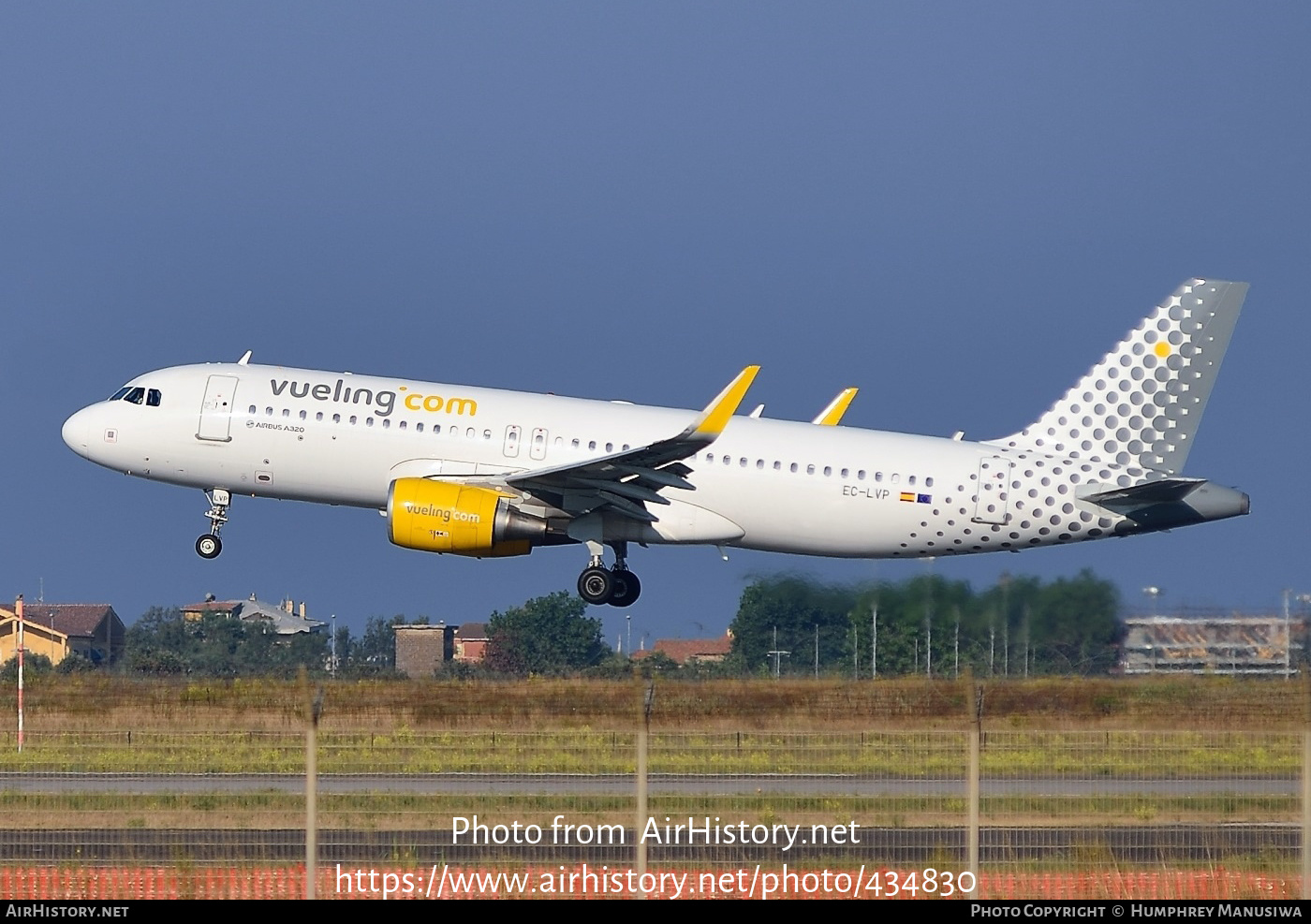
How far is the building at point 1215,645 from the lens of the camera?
2717 centimetres

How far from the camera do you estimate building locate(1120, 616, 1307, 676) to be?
1070 inches

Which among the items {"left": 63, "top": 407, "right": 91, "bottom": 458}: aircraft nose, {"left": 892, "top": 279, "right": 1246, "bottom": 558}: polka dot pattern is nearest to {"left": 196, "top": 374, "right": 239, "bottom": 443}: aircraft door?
{"left": 63, "top": 407, "right": 91, "bottom": 458}: aircraft nose

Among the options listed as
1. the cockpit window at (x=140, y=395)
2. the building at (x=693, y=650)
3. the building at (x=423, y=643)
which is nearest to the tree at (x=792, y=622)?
the building at (x=693, y=650)

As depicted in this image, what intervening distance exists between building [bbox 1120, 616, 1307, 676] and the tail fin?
4.66 meters

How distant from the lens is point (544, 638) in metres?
33.3

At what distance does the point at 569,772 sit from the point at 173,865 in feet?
15.9

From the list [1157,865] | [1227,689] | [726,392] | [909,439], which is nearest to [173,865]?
[1157,865]

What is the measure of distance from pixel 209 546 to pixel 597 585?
738 centimetres

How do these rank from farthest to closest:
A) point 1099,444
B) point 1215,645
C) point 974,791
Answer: point 1099,444 < point 1215,645 < point 974,791

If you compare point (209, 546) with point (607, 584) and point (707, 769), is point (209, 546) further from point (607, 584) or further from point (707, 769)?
point (707, 769)

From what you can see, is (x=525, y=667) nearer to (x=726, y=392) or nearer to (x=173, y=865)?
(x=726, y=392)

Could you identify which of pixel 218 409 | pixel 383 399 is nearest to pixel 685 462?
pixel 383 399

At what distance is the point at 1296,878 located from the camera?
15.5 metres

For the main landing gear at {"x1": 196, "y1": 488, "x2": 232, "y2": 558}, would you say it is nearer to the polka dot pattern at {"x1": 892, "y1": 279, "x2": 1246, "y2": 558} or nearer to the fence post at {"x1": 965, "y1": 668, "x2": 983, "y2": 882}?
the polka dot pattern at {"x1": 892, "y1": 279, "x2": 1246, "y2": 558}
